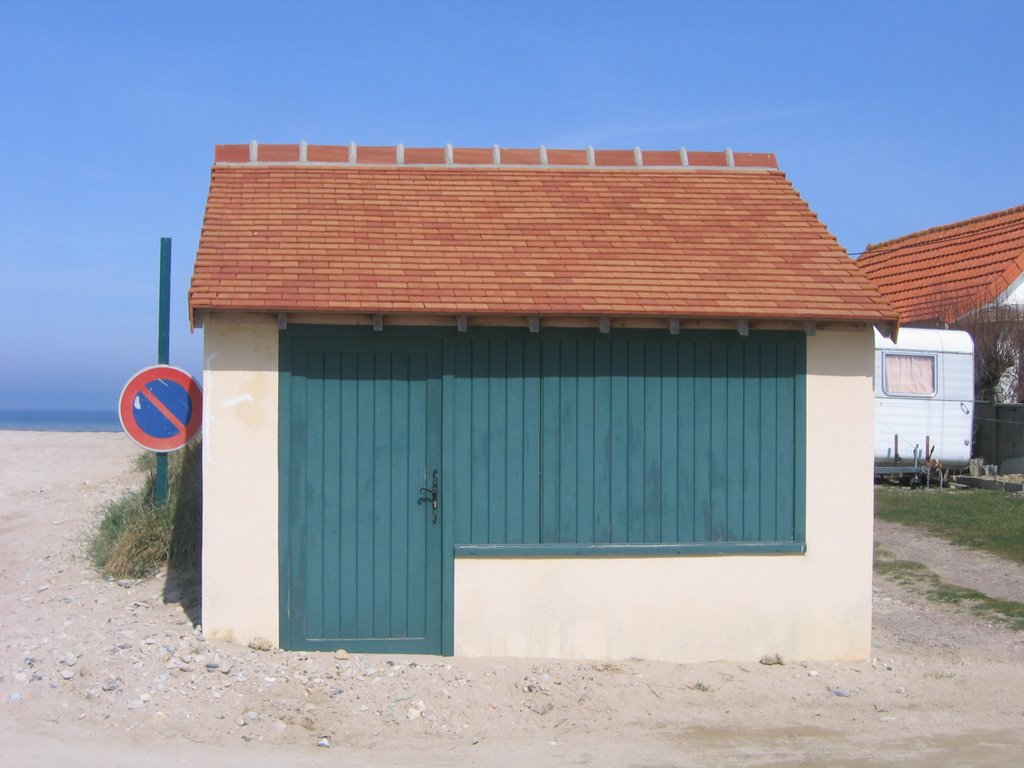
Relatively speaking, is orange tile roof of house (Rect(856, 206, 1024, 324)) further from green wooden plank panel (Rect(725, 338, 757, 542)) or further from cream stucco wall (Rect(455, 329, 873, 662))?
green wooden plank panel (Rect(725, 338, 757, 542))

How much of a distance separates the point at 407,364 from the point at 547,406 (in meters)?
1.09

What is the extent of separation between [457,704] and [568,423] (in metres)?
2.22

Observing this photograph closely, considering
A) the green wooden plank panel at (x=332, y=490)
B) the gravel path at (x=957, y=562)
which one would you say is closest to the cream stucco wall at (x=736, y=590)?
the green wooden plank panel at (x=332, y=490)

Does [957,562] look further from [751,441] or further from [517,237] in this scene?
[517,237]

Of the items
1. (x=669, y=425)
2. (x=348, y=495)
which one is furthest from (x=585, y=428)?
(x=348, y=495)

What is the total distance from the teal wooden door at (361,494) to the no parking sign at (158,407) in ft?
3.77

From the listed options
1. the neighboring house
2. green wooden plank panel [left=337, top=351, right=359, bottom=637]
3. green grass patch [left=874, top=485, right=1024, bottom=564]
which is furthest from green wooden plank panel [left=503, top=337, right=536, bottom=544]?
green grass patch [left=874, top=485, right=1024, bottom=564]

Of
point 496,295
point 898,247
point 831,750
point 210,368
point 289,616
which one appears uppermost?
point 898,247

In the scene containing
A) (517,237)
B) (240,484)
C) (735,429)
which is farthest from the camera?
(517,237)

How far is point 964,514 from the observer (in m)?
15.1

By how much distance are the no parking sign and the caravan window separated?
1379 centimetres

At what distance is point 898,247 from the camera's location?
85.9 ft

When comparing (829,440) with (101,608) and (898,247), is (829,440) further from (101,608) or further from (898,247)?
(898,247)

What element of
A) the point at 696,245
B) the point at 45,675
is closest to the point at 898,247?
the point at 696,245
